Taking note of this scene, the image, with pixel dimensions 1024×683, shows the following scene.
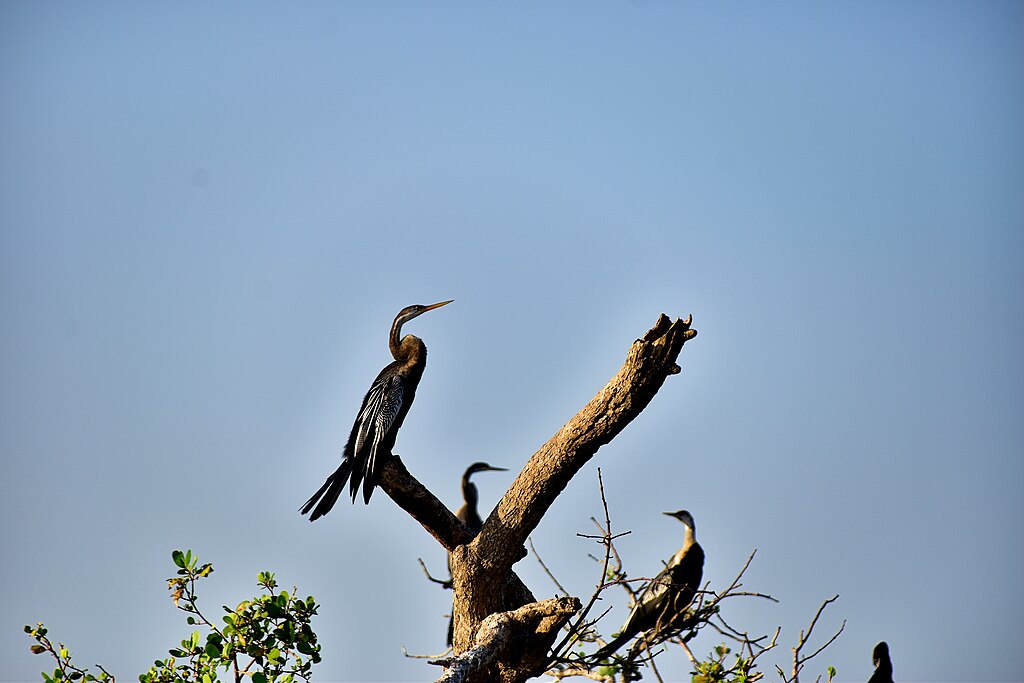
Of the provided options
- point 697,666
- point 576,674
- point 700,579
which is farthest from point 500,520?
point 700,579

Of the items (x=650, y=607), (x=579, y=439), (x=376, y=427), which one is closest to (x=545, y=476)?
(x=579, y=439)

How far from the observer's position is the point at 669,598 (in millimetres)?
5328

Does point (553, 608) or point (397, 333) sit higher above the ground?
point (397, 333)

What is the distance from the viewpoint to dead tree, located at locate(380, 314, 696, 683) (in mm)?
4211

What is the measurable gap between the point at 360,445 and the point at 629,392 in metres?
1.57

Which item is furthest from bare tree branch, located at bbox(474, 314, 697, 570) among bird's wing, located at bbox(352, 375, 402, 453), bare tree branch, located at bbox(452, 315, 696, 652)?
bird's wing, located at bbox(352, 375, 402, 453)

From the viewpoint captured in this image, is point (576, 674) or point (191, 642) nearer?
point (191, 642)

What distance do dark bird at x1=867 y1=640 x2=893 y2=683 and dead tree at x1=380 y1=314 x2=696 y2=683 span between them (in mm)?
2978

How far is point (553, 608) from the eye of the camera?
4.39 m

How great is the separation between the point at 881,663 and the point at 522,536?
3267 mm

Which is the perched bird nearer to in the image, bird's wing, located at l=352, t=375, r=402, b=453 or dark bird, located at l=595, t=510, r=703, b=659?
dark bird, located at l=595, t=510, r=703, b=659

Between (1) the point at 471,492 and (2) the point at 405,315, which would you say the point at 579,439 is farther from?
(1) the point at 471,492

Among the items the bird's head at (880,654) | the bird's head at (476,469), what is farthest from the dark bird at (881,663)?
the bird's head at (476,469)

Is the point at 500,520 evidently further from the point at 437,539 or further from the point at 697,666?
the point at 697,666
